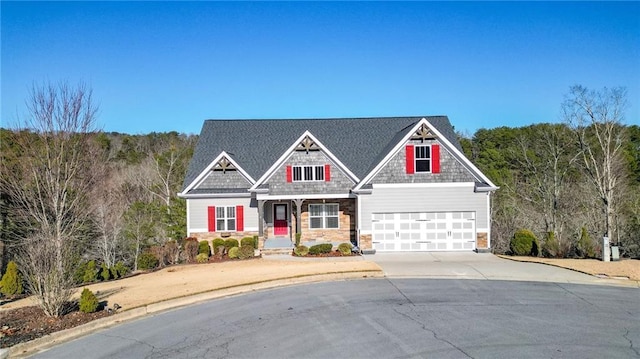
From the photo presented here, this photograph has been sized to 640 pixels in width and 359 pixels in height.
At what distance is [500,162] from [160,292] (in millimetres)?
37393

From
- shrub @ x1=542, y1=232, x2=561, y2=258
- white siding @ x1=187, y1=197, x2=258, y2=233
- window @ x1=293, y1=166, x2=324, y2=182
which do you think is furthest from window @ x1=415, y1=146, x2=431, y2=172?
white siding @ x1=187, y1=197, x2=258, y2=233

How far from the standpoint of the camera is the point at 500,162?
151 ft

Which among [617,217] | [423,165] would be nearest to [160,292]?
[423,165]

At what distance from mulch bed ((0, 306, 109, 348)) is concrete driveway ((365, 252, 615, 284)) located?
10.8 metres

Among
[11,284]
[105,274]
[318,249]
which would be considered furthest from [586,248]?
[11,284]

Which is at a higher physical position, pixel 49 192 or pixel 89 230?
pixel 49 192

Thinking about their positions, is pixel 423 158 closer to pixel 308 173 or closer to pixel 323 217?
pixel 308 173

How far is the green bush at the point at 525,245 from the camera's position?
23.9m

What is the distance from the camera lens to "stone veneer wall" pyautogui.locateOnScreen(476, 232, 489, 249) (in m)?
24.4

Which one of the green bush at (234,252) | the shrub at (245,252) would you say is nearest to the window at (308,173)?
the shrub at (245,252)

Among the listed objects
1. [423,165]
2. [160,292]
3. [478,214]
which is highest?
[423,165]

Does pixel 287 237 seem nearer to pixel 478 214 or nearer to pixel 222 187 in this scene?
pixel 222 187

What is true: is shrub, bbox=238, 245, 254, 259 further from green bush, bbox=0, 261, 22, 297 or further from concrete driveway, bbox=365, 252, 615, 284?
green bush, bbox=0, 261, 22, 297

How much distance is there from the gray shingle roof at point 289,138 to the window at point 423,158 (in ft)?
17.4
